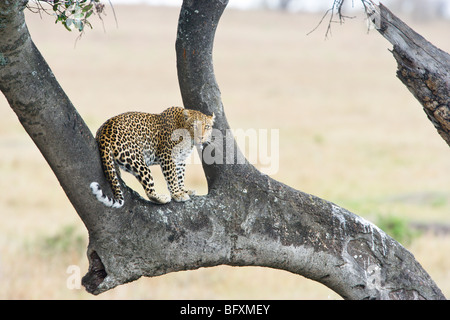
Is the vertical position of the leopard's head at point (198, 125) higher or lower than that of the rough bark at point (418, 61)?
lower

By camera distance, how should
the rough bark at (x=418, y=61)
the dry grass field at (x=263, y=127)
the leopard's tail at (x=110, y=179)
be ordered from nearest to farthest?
the leopard's tail at (x=110, y=179), the rough bark at (x=418, y=61), the dry grass field at (x=263, y=127)

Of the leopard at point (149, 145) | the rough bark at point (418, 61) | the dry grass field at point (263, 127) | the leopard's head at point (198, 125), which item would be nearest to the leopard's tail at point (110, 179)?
the leopard at point (149, 145)

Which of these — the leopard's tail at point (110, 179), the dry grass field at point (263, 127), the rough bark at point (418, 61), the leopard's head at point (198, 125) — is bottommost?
the dry grass field at point (263, 127)

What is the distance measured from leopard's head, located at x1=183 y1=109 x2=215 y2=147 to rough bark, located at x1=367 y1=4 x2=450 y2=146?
177cm

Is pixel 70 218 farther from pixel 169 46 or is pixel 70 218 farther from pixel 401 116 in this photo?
pixel 169 46

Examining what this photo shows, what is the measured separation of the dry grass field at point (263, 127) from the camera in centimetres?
1439

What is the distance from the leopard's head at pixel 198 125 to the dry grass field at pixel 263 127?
1.28m

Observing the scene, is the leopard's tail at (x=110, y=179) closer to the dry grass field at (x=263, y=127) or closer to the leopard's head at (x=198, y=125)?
the leopard's head at (x=198, y=125)

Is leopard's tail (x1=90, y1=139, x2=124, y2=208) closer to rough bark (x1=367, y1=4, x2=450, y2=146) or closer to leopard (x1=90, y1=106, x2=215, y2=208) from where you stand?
leopard (x1=90, y1=106, x2=215, y2=208)

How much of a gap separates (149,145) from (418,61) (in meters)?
2.59

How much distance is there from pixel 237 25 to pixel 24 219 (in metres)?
52.2

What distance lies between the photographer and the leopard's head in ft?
19.4

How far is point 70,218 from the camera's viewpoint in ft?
60.6
